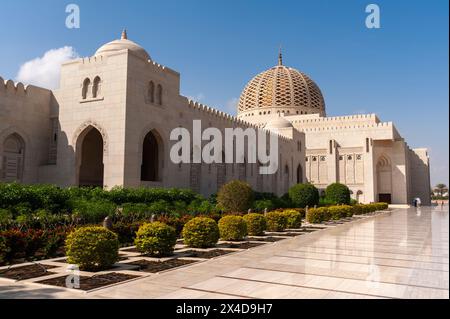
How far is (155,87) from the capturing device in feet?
70.2

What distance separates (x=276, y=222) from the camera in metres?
14.0

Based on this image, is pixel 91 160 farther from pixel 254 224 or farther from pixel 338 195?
pixel 338 195

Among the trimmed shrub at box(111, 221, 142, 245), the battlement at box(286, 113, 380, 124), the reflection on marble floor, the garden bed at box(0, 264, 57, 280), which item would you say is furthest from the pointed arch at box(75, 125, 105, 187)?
the battlement at box(286, 113, 380, 124)

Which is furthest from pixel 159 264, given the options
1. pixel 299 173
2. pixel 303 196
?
pixel 299 173

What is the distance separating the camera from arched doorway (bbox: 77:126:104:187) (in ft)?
76.5

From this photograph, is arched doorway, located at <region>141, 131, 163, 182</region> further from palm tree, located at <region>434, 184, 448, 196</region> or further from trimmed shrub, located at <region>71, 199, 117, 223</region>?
palm tree, located at <region>434, 184, 448, 196</region>

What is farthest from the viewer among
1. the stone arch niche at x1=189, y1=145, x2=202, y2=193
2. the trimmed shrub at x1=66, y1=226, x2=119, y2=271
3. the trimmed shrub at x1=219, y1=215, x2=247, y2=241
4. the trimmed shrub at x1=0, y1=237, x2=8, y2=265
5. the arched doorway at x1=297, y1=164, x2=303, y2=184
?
the arched doorway at x1=297, y1=164, x2=303, y2=184

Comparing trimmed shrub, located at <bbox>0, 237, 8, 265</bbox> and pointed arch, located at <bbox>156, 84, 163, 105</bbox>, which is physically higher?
pointed arch, located at <bbox>156, 84, 163, 105</bbox>

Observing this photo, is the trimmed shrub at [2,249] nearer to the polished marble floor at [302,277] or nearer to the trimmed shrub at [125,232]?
the polished marble floor at [302,277]

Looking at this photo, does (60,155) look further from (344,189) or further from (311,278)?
(344,189)

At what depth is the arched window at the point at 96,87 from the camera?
787 inches

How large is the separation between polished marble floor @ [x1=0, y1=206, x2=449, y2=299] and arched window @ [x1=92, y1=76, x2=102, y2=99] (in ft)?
44.6

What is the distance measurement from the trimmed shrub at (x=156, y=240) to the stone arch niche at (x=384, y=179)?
43.6m

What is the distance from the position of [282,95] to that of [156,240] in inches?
1978
